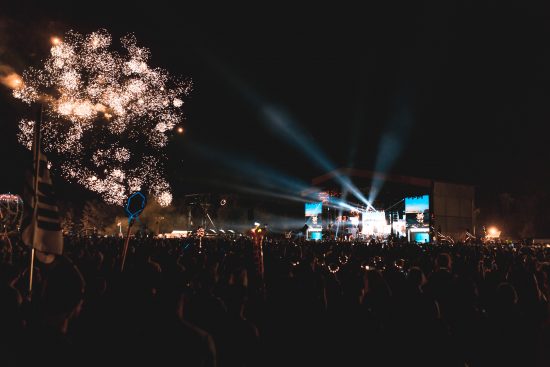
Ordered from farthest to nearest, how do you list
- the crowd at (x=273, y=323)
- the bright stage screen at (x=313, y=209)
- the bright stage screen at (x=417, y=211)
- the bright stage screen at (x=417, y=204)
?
1. the bright stage screen at (x=313, y=209)
2. the bright stage screen at (x=417, y=204)
3. the bright stage screen at (x=417, y=211)
4. the crowd at (x=273, y=323)

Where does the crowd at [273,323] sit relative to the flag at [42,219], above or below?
below

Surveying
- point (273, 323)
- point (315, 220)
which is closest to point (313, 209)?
point (315, 220)

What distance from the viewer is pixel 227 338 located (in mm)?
3465

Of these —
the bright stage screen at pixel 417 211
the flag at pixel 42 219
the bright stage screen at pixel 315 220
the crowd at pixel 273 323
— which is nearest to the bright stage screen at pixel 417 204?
the bright stage screen at pixel 417 211

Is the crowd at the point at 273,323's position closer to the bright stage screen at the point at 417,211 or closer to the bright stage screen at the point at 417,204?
the bright stage screen at the point at 417,211

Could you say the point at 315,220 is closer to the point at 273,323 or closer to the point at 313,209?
the point at 313,209

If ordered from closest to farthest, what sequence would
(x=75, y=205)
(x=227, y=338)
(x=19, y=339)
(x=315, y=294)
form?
(x=19, y=339)
(x=227, y=338)
(x=315, y=294)
(x=75, y=205)

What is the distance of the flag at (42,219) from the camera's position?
4.88m

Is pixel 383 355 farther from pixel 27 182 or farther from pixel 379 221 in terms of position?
pixel 379 221

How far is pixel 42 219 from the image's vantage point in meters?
4.97

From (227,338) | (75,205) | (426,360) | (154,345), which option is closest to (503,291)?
(426,360)

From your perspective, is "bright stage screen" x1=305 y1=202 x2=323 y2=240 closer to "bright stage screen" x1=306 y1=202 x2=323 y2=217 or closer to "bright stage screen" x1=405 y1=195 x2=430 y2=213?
"bright stage screen" x1=306 y1=202 x2=323 y2=217

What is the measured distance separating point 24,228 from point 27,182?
0.54 meters

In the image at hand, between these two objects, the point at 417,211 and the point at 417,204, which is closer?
the point at 417,211
